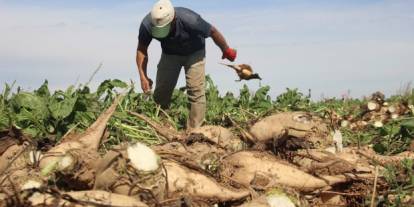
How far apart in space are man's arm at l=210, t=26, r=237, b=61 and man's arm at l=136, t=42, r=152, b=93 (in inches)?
34.8

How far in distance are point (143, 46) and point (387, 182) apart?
168 inches

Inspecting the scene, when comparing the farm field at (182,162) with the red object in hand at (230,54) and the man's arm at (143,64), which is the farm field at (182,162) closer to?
the man's arm at (143,64)

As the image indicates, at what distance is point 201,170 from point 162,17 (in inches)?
145

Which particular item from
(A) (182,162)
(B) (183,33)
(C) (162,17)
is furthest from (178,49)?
(A) (182,162)

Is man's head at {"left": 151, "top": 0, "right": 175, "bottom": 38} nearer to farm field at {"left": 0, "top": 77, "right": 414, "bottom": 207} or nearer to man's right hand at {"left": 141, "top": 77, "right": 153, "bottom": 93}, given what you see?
man's right hand at {"left": 141, "top": 77, "right": 153, "bottom": 93}

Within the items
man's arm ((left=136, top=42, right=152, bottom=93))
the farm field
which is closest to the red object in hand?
man's arm ((left=136, top=42, right=152, bottom=93))

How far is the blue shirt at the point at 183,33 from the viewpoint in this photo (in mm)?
6891

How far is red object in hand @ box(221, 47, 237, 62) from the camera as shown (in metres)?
7.37

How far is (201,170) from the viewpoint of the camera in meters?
3.33

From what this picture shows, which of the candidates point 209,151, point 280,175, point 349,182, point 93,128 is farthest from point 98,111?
point 349,182

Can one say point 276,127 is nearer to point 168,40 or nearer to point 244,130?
point 244,130

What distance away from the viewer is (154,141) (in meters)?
4.87

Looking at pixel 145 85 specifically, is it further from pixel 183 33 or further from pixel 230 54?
pixel 230 54

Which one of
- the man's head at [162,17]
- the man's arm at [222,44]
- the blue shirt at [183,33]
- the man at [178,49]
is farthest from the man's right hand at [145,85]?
the man's arm at [222,44]
